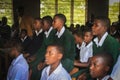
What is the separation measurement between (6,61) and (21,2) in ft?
22.2

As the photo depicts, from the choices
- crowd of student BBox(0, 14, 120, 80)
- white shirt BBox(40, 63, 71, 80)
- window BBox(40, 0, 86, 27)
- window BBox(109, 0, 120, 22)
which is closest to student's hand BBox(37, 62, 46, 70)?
crowd of student BBox(0, 14, 120, 80)

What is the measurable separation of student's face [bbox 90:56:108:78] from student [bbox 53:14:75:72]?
1398mm

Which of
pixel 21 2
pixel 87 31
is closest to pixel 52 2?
pixel 21 2

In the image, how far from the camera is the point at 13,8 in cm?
1380

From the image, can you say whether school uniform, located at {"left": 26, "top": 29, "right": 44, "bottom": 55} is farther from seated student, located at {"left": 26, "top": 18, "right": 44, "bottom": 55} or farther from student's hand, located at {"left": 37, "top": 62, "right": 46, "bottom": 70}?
student's hand, located at {"left": 37, "top": 62, "right": 46, "bottom": 70}

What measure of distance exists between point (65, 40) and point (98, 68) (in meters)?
1.87

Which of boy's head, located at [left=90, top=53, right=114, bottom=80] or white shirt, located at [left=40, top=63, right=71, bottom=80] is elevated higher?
boy's head, located at [left=90, top=53, right=114, bottom=80]

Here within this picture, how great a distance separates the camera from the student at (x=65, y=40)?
5.26 metres

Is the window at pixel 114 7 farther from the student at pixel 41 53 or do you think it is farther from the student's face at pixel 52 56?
the student's face at pixel 52 56

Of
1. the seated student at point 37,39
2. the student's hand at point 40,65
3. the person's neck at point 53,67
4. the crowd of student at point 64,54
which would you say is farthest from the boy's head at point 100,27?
the seated student at point 37,39

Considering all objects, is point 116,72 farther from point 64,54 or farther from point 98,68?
point 64,54

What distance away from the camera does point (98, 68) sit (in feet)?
12.3

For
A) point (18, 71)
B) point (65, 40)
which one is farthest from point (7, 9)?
point (18, 71)

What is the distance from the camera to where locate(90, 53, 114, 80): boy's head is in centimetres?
373
